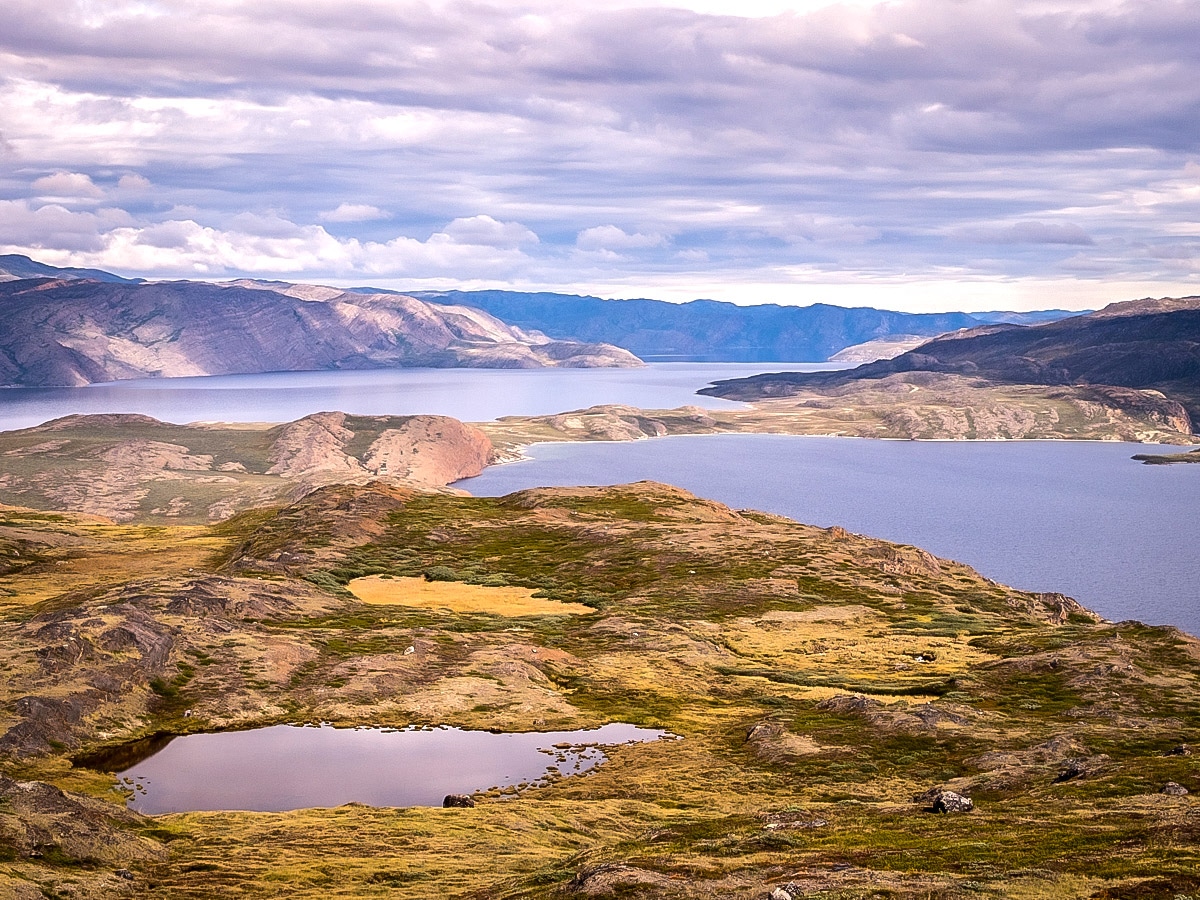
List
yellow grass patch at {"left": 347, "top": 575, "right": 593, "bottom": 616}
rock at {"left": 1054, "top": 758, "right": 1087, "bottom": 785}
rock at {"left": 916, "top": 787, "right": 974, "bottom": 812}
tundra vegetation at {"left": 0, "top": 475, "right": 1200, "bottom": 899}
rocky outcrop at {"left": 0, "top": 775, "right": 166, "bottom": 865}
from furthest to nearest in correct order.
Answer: yellow grass patch at {"left": 347, "top": 575, "right": 593, "bottom": 616} → rock at {"left": 1054, "top": 758, "right": 1087, "bottom": 785} → rock at {"left": 916, "top": 787, "right": 974, "bottom": 812} → rocky outcrop at {"left": 0, "top": 775, "right": 166, "bottom": 865} → tundra vegetation at {"left": 0, "top": 475, "right": 1200, "bottom": 899}

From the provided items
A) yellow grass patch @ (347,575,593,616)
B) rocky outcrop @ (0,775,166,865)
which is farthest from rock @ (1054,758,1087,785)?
yellow grass patch @ (347,575,593,616)

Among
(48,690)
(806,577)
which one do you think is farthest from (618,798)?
(806,577)

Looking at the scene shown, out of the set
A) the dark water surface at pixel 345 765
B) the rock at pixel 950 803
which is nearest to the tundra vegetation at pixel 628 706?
the rock at pixel 950 803

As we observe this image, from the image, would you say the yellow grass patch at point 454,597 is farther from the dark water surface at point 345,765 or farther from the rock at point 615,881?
the rock at point 615,881

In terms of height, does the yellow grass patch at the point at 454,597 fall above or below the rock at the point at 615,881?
below

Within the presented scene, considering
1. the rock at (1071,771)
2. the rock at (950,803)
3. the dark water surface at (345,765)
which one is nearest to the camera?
the rock at (950,803)

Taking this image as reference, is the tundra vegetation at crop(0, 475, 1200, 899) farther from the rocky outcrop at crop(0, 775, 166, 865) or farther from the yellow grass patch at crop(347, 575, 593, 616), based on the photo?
the yellow grass patch at crop(347, 575, 593, 616)
